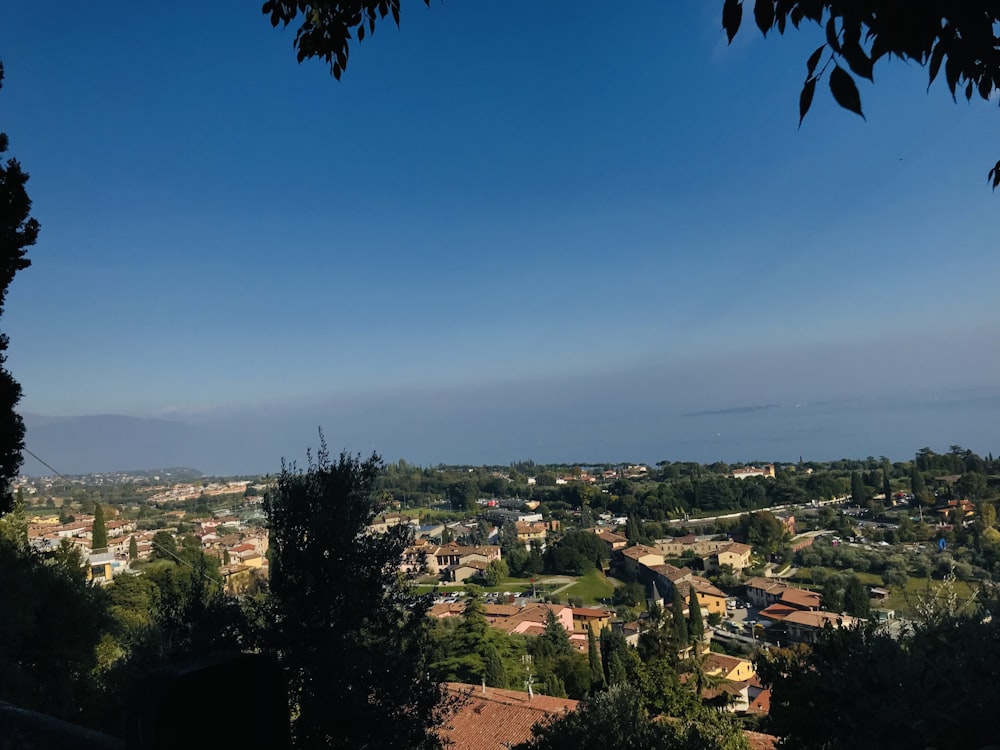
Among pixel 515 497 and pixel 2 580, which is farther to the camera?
pixel 515 497

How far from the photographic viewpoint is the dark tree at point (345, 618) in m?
5.18

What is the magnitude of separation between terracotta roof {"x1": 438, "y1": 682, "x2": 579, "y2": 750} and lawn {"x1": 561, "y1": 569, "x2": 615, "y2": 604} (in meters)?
32.7

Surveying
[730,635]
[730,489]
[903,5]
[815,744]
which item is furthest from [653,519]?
[903,5]

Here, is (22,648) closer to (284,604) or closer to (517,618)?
(284,604)

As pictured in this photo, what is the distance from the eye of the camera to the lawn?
4614 cm

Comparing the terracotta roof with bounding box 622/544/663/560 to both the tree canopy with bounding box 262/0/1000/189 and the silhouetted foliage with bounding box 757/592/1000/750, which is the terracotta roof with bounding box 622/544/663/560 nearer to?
the silhouetted foliage with bounding box 757/592/1000/750

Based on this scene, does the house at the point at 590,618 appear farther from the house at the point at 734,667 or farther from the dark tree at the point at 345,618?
the dark tree at the point at 345,618

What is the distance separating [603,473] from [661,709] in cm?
13191

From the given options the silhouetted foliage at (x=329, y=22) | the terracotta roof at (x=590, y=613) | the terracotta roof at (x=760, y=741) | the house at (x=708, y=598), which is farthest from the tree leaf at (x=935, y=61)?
the house at (x=708, y=598)

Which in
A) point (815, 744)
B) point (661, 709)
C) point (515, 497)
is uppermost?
point (815, 744)

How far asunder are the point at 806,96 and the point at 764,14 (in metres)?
0.21

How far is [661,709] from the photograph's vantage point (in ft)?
39.7

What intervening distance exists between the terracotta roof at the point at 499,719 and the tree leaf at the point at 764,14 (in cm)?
1237

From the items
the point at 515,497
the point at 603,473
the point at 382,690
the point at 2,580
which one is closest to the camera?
the point at 382,690
